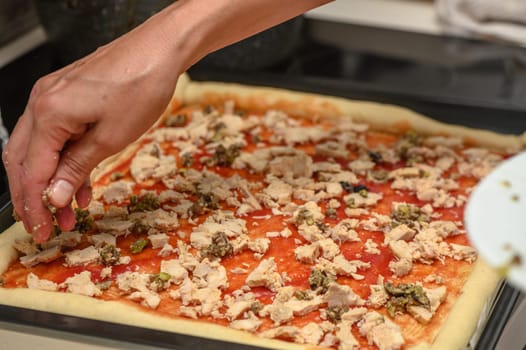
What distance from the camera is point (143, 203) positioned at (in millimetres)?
1676

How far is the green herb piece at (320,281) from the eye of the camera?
1.43 meters

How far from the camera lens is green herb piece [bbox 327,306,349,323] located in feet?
4.46

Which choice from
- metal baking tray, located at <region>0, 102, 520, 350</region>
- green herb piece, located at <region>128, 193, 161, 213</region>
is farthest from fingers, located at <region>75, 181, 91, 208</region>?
metal baking tray, located at <region>0, 102, 520, 350</region>

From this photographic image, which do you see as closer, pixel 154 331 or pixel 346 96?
pixel 154 331

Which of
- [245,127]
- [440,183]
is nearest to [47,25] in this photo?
[245,127]

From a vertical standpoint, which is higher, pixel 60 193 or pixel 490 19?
pixel 60 193

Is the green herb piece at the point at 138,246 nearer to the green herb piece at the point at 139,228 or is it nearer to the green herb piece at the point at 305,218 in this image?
the green herb piece at the point at 139,228

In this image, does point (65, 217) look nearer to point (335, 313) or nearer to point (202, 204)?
point (202, 204)

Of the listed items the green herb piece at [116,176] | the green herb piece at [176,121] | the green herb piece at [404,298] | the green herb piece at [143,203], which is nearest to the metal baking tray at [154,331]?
the green herb piece at [404,298]

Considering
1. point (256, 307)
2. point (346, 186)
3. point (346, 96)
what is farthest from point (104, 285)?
point (346, 96)

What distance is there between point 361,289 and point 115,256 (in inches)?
18.6

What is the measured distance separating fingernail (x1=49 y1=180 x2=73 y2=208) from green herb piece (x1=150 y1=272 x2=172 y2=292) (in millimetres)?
212

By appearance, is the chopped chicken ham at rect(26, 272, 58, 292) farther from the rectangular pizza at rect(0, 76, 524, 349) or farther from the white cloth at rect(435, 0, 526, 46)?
the white cloth at rect(435, 0, 526, 46)

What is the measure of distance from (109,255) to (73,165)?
201mm
